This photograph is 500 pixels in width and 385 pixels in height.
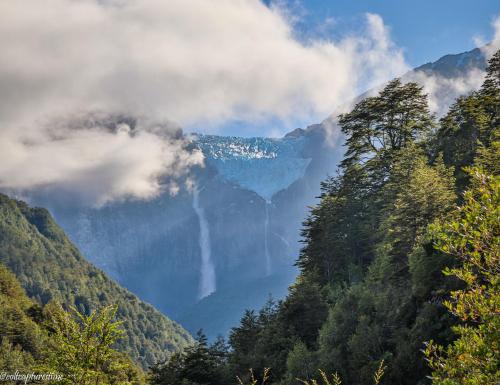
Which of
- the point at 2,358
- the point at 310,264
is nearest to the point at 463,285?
the point at 310,264

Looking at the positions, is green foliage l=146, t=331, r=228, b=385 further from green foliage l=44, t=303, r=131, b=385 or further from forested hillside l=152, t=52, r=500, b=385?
green foliage l=44, t=303, r=131, b=385

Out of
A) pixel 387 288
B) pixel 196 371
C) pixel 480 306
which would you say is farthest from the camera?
pixel 196 371

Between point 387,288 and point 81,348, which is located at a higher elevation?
point 387,288

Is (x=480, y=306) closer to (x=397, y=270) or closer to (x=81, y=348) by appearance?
(x=81, y=348)

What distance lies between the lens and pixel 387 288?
31.8 m

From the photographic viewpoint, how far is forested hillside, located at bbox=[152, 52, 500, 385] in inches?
328

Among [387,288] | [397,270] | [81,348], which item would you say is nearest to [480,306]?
[81,348]

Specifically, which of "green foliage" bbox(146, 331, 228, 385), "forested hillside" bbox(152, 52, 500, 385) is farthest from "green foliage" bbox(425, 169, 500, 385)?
"green foliage" bbox(146, 331, 228, 385)

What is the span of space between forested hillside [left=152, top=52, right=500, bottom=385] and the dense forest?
7cm

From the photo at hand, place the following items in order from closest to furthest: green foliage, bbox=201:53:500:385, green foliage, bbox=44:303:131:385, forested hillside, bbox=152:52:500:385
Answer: forested hillside, bbox=152:52:500:385 < green foliage, bbox=201:53:500:385 < green foliage, bbox=44:303:131:385

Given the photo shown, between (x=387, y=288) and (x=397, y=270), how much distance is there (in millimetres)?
1953

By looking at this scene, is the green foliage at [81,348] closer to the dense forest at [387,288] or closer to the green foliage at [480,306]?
the dense forest at [387,288]

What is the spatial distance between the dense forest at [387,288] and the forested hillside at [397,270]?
2.8 inches

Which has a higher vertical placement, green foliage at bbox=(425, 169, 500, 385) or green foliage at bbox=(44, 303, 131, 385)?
green foliage at bbox=(44, 303, 131, 385)
